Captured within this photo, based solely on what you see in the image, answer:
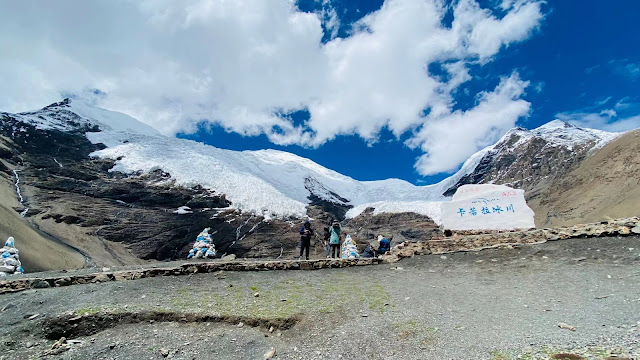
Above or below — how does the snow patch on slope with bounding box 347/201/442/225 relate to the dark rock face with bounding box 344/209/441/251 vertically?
above

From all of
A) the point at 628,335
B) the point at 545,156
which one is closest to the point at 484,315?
the point at 628,335

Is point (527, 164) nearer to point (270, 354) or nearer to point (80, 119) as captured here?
point (270, 354)

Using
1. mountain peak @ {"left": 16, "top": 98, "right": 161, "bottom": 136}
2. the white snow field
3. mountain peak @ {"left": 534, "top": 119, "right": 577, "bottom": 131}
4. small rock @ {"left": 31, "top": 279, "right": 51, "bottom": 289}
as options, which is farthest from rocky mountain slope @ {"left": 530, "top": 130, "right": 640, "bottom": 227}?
mountain peak @ {"left": 16, "top": 98, "right": 161, "bottom": 136}

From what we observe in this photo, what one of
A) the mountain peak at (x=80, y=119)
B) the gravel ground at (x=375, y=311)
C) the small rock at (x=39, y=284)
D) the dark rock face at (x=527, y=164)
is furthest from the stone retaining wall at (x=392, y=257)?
the mountain peak at (x=80, y=119)

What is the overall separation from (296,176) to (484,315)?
403 ft

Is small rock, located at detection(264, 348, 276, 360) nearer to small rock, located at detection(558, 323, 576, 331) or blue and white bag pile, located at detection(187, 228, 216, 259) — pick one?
small rock, located at detection(558, 323, 576, 331)

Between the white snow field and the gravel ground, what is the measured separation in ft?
253

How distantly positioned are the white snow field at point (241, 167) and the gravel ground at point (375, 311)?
7720 cm

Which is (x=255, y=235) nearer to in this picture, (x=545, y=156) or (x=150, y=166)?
(x=150, y=166)

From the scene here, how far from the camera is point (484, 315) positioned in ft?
28.9

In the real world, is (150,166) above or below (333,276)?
above

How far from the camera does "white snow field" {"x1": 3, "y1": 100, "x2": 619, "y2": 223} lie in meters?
95.6

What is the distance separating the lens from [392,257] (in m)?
15.6

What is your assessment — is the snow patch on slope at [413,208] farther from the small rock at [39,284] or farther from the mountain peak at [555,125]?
the small rock at [39,284]
